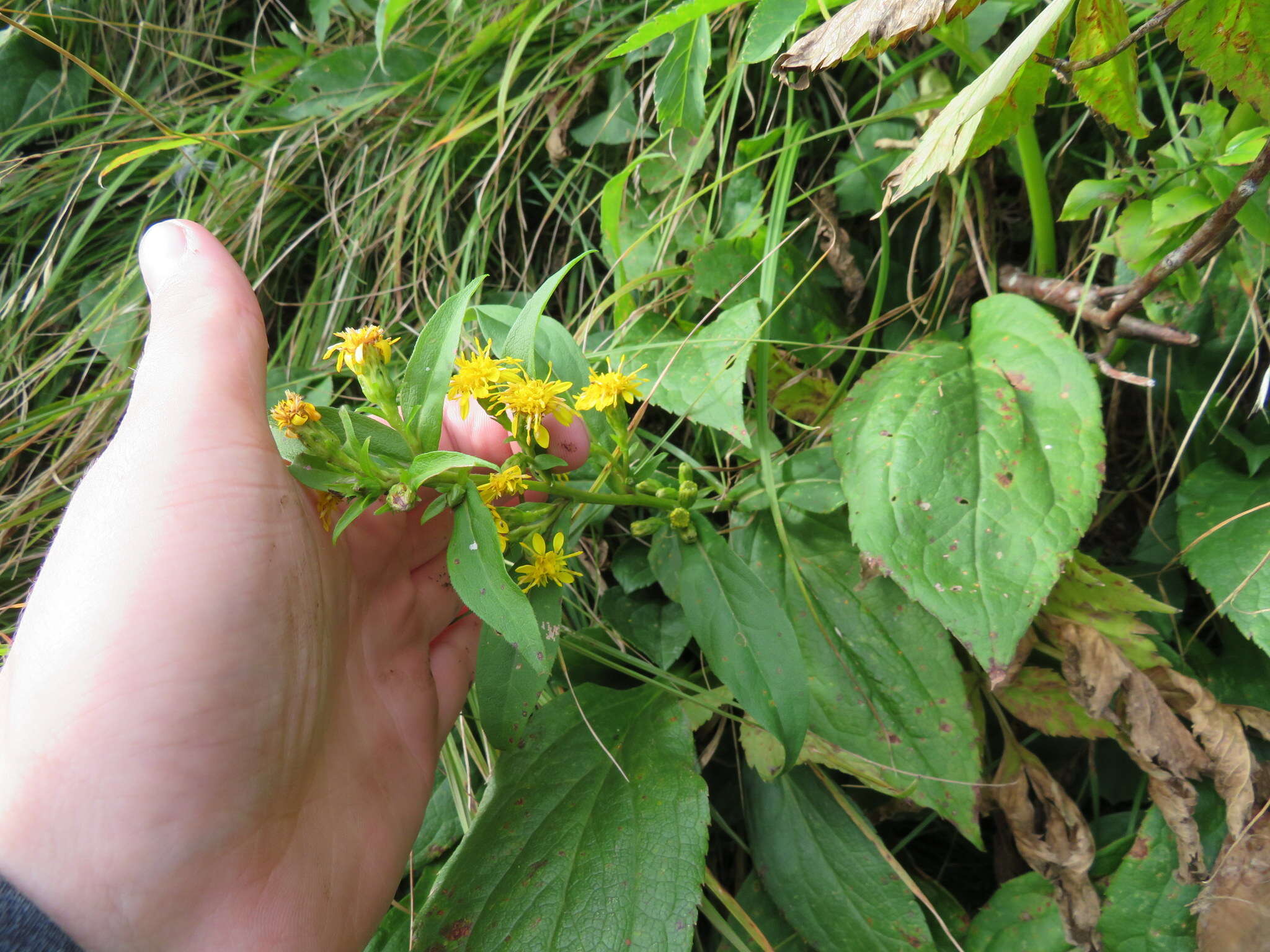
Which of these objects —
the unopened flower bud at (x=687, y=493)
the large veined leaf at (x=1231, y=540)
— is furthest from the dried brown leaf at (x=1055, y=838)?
the unopened flower bud at (x=687, y=493)

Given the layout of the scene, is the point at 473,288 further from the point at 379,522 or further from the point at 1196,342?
the point at 1196,342

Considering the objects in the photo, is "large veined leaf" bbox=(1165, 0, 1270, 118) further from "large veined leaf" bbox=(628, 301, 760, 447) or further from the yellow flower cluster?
the yellow flower cluster

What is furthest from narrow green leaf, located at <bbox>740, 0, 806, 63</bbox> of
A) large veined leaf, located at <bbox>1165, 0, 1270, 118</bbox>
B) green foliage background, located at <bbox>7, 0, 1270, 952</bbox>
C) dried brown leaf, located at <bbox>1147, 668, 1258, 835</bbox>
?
dried brown leaf, located at <bbox>1147, 668, 1258, 835</bbox>

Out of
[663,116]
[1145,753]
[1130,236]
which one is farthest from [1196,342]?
[663,116]

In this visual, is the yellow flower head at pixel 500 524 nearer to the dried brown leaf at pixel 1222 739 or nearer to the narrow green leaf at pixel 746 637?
the narrow green leaf at pixel 746 637

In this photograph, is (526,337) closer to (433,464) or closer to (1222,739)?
(433,464)
